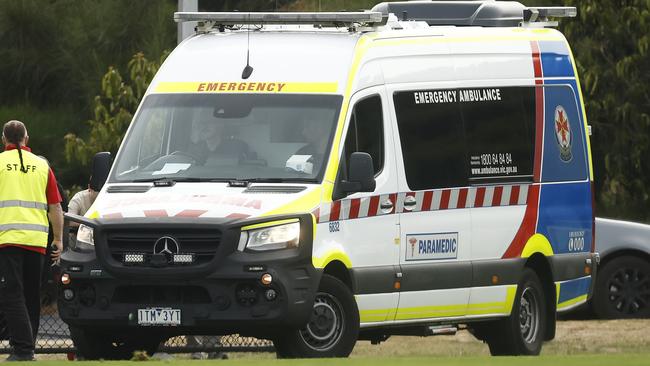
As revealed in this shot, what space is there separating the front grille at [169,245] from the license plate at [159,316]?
32cm

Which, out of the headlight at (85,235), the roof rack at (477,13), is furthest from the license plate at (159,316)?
the roof rack at (477,13)

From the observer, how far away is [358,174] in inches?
557

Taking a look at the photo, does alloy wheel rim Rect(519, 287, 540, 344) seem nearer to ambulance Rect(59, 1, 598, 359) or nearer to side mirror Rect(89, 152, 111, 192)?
ambulance Rect(59, 1, 598, 359)

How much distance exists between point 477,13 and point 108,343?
4886mm

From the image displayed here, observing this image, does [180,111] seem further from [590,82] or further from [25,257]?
[590,82]

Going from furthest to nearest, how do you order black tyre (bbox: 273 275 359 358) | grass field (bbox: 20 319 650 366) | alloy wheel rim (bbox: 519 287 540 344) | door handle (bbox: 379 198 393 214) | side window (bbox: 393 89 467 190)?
grass field (bbox: 20 319 650 366)
alloy wheel rim (bbox: 519 287 540 344)
side window (bbox: 393 89 467 190)
door handle (bbox: 379 198 393 214)
black tyre (bbox: 273 275 359 358)

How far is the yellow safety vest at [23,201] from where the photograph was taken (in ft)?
49.0

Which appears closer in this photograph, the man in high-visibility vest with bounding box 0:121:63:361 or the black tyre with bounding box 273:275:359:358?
the black tyre with bounding box 273:275:359:358

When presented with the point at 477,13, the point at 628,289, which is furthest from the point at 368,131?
the point at 628,289

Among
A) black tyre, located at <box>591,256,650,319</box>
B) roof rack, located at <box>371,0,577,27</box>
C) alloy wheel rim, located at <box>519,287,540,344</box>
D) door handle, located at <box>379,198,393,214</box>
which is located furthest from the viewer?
black tyre, located at <box>591,256,650,319</box>


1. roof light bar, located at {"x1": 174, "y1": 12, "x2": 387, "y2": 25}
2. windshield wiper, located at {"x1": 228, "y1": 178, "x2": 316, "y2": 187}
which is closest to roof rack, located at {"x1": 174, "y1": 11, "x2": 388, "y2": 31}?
roof light bar, located at {"x1": 174, "y1": 12, "x2": 387, "y2": 25}

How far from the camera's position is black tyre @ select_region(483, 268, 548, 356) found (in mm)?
16453

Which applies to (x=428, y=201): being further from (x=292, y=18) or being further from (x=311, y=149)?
(x=292, y=18)

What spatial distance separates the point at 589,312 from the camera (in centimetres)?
2069
